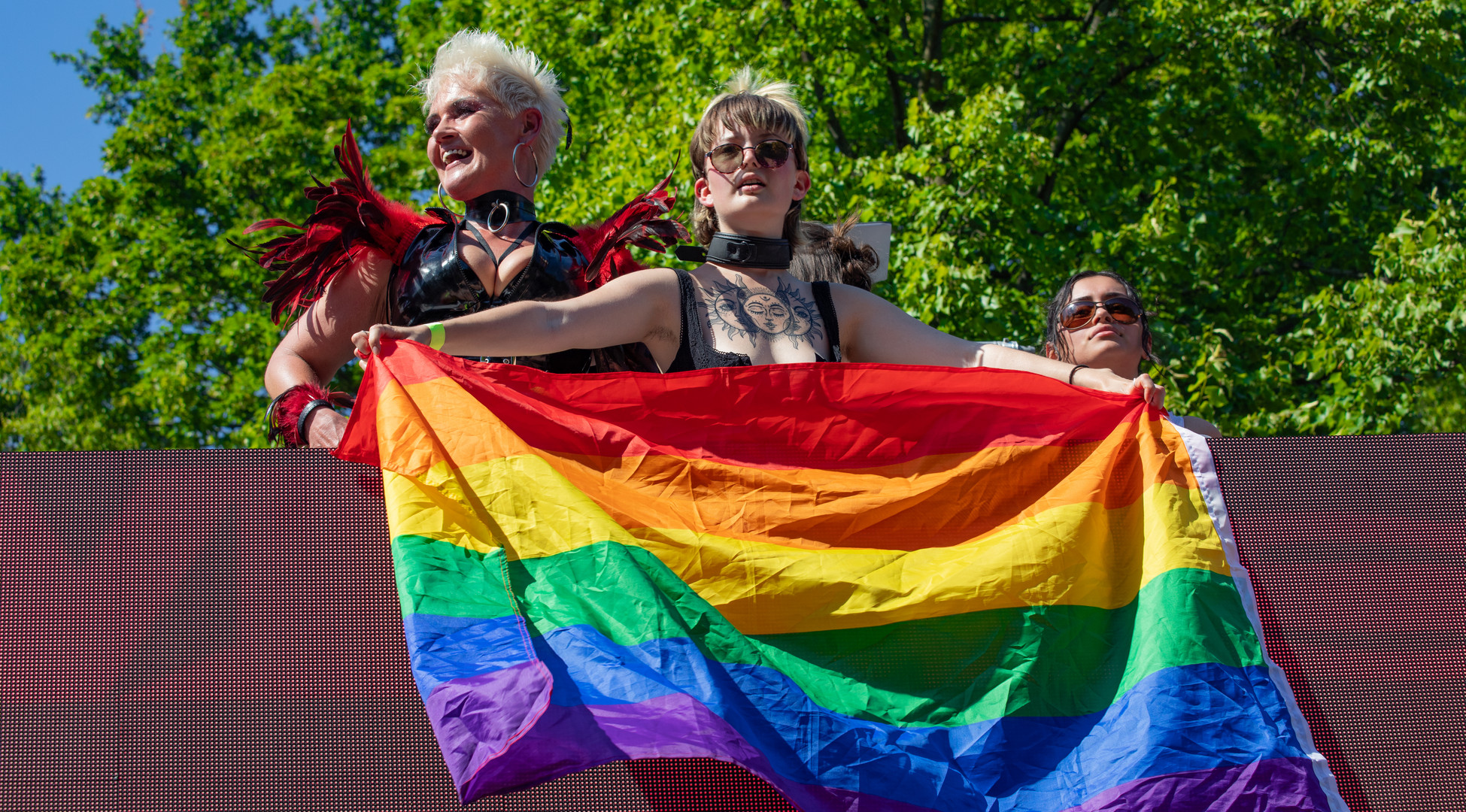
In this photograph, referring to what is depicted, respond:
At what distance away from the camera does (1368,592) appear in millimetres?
2709

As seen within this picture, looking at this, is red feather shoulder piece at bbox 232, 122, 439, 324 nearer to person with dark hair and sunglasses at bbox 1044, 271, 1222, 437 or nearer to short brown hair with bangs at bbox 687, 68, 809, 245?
short brown hair with bangs at bbox 687, 68, 809, 245

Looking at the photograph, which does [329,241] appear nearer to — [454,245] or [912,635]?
[454,245]

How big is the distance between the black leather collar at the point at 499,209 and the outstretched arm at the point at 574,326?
0.64 meters

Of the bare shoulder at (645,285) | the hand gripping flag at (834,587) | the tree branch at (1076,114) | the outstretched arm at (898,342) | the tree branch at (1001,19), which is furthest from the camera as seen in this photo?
the tree branch at (1001,19)

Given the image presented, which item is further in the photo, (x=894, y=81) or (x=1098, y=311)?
(x=894, y=81)

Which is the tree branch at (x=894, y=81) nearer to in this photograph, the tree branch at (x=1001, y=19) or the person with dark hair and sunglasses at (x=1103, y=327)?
the tree branch at (x=1001, y=19)

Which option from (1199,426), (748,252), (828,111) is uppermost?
(828,111)

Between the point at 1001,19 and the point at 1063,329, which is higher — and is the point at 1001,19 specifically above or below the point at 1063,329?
above

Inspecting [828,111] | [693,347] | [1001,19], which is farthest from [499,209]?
[1001,19]

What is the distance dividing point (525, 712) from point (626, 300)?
112 centimetres

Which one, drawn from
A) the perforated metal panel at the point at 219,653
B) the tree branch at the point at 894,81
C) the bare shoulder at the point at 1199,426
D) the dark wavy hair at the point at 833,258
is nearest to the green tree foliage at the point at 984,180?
the tree branch at the point at 894,81

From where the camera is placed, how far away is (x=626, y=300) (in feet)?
9.25

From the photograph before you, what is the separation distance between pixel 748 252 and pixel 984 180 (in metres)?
6.44

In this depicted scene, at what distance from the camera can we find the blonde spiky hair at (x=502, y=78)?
3533 millimetres
